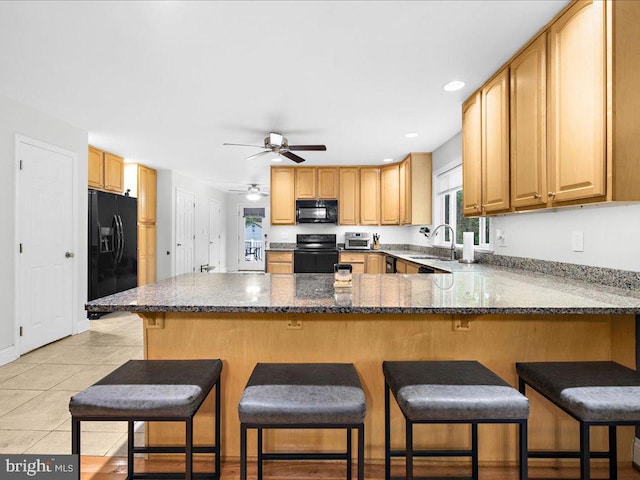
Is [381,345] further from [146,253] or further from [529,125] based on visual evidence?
[146,253]

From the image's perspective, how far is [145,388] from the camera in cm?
124

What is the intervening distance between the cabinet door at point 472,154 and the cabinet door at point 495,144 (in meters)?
0.07

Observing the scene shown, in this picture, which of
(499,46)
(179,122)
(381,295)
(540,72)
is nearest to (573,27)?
(540,72)

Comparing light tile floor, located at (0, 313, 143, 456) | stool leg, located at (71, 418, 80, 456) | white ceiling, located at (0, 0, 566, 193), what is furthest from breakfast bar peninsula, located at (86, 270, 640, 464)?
white ceiling, located at (0, 0, 566, 193)

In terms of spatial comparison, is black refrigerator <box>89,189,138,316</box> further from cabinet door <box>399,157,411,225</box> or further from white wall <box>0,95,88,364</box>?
cabinet door <box>399,157,411,225</box>

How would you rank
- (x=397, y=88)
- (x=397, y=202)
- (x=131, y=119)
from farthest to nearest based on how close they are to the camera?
(x=397, y=202)
(x=131, y=119)
(x=397, y=88)

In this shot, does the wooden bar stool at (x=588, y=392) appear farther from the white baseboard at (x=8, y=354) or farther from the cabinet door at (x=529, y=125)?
the white baseboard at (x=8, y=354)

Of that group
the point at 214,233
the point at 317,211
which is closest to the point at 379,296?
the point at 317,211

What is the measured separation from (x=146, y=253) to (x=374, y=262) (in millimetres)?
3834

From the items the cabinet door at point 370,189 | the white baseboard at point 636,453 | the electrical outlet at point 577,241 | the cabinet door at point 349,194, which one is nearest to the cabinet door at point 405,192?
the cabinet door at point 370,189

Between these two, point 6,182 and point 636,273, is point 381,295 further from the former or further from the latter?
point 6,182

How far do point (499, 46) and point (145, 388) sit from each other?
8.45 feet

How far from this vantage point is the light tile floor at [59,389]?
194cm

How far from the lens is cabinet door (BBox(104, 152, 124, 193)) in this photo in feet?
16.5
